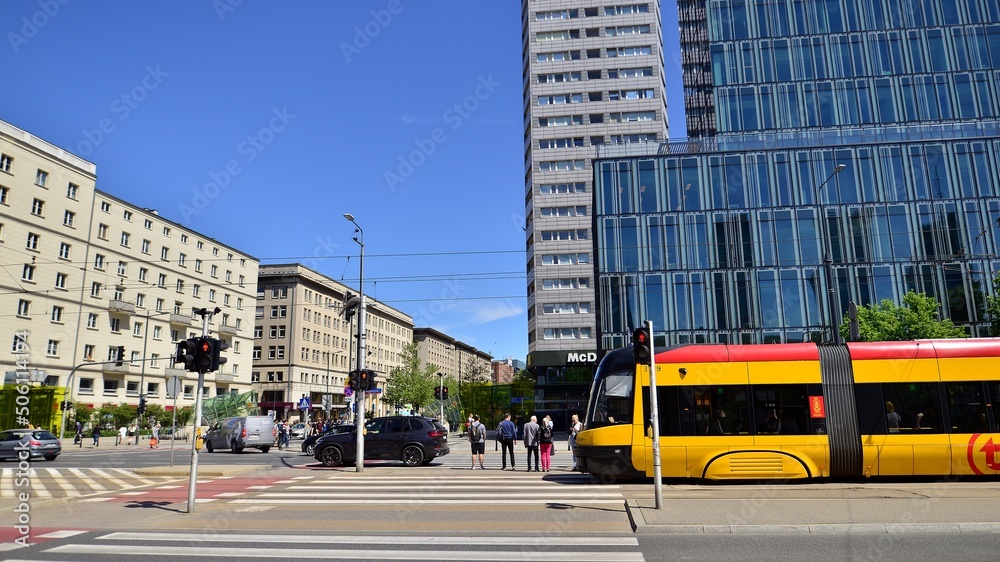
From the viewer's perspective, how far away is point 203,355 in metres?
11.4

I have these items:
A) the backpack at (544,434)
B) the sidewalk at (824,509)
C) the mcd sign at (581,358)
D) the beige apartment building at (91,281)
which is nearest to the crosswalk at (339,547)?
the sidewalk at (824,509)

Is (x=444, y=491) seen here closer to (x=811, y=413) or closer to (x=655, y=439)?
(x=655, y=439)

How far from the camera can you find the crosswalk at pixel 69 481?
1498cm

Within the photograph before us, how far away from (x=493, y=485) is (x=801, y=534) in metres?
8.04

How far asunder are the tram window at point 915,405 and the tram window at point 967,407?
28 centimetres

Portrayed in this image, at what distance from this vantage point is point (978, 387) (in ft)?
45.5

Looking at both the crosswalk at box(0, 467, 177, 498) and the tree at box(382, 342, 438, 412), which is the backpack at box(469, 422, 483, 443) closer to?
the crosswalk at box(0, 467, 177, 498)

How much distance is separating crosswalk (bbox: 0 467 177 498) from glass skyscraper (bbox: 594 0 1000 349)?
3261 cm

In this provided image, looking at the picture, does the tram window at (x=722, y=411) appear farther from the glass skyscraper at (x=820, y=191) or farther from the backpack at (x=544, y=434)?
the glass skyscraper at (x=820, y=191)

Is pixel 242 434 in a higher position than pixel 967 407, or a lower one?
lower

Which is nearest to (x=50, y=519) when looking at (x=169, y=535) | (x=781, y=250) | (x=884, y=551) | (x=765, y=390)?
(x=169, y=535)

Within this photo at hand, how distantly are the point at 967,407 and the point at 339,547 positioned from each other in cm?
1335

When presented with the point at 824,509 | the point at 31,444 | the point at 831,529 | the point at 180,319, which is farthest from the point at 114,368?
the point at 831,529

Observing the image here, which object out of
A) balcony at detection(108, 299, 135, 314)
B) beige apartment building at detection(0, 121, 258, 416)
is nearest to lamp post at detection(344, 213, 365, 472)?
beige apartment building at detection(0, 121, 258, 416)
